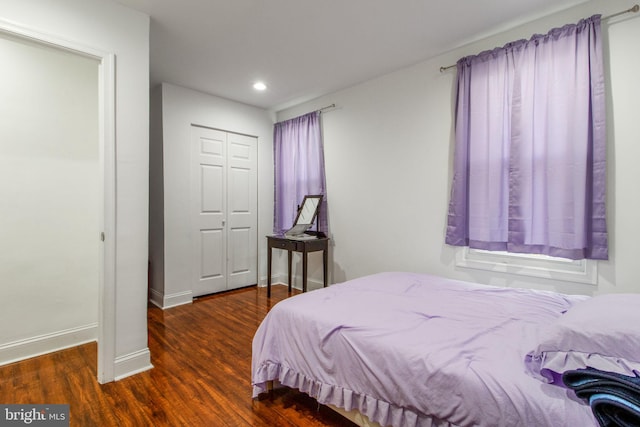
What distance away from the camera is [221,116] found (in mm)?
4027

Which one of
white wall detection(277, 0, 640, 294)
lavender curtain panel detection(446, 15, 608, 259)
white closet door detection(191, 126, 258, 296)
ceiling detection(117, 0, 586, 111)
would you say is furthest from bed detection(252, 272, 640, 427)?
white closet door detection(191, 126, 258, 296)

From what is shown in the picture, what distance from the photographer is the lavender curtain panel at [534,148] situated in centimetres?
204

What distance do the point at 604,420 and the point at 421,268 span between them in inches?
84.6

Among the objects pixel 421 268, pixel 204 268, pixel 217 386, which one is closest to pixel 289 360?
pixel 217 386

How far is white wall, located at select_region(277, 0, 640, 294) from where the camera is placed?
1.98 m

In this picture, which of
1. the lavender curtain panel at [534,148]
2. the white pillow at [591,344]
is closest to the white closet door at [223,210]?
the lavender curtain panel at [534,148]

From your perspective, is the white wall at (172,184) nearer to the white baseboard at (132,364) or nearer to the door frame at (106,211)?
the white baseboard at (132,364)

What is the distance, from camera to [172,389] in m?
1.95

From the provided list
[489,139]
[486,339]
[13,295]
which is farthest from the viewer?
[489,139]

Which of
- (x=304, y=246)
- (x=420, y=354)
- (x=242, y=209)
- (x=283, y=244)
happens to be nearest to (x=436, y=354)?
(x=420, y=354)

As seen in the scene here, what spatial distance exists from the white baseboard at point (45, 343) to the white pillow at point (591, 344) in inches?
124

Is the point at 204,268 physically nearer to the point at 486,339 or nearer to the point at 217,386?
the point at 217,386

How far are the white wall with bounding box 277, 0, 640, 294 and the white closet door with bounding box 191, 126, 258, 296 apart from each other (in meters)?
0.98

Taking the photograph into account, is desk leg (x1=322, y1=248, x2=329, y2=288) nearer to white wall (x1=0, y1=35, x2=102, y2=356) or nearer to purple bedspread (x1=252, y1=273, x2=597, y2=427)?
purple bedspread (x1=252, y1=273, x2=597, y2=427)
